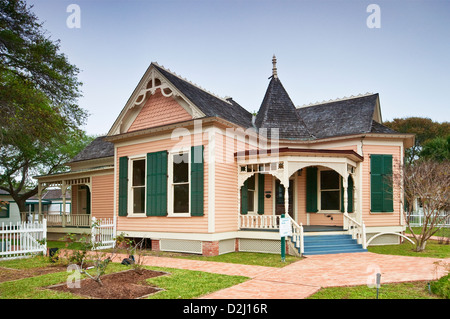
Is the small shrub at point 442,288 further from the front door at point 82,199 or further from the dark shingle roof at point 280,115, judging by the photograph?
the front door at point 82,199

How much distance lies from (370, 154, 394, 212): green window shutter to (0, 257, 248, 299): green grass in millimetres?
8916

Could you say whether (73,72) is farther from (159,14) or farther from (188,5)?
(188,5)

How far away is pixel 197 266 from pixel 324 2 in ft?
29.3

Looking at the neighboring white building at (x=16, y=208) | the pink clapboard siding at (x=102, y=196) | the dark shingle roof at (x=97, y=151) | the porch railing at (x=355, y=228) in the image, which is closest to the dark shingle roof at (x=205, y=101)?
the porch railing at (x=355, y=228)

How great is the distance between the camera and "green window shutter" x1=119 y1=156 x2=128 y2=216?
13.8m

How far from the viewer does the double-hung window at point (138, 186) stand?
13.8 metres

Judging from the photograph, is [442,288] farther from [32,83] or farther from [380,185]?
[32,83]

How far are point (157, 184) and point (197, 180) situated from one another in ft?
6.24

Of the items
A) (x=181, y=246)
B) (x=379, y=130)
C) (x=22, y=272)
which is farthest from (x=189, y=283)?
(x=379, y=130)

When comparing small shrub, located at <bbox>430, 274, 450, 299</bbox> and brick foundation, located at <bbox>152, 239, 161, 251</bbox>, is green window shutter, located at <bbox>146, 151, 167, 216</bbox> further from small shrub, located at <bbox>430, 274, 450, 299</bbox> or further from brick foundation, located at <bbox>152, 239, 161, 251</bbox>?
small shrub, located at <bbox>430, 274, 450, 299</bbox>

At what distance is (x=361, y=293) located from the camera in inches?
242

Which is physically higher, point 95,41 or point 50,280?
point 95,41

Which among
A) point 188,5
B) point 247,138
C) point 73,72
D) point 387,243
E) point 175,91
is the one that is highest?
point 188,5
